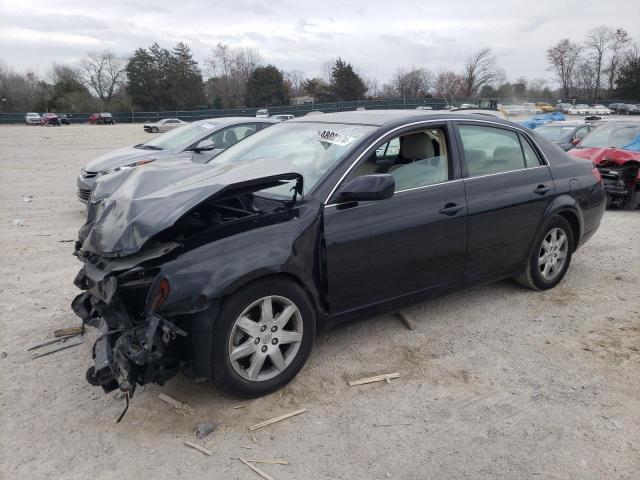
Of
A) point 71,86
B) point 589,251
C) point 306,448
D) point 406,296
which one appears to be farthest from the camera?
point 71,86

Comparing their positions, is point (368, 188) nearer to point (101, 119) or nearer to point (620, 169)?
point (620, 169)

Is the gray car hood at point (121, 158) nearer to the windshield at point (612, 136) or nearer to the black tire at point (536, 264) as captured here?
the black tire at point (536, 264)

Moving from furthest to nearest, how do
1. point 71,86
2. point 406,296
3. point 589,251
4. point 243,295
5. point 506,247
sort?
point 71,86 < point 589,251 < point 506,247 < point 406,296 < point 243,295

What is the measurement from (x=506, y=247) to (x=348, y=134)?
174cm

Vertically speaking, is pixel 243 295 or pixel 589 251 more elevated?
pixel 243 295

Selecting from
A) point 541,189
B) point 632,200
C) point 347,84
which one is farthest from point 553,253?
point 347,84

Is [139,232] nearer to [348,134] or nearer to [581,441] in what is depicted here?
[348,134]

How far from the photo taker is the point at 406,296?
12.4ft

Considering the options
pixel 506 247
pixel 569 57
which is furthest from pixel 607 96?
pixel 506 247

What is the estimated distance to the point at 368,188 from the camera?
3.29 meters

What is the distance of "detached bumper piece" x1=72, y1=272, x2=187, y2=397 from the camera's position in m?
2.66

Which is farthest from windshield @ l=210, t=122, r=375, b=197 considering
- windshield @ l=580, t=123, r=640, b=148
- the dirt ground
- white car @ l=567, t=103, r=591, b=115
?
white car @ l=567, t=103, r=591, b=115

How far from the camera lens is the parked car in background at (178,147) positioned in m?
7.81

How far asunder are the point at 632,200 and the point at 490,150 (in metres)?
6.30
